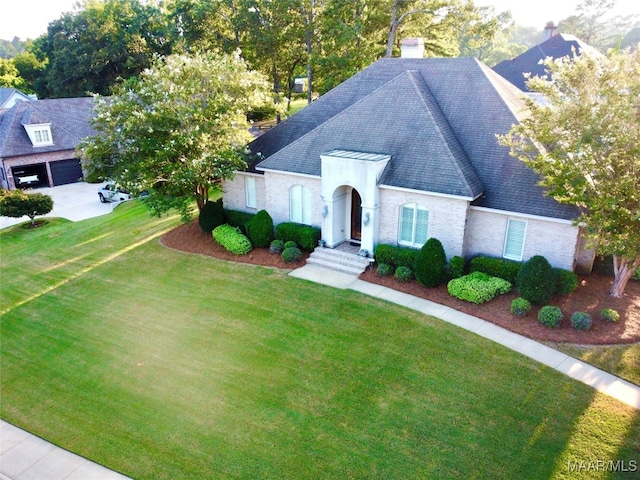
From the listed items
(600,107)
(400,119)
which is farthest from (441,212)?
(600,107)

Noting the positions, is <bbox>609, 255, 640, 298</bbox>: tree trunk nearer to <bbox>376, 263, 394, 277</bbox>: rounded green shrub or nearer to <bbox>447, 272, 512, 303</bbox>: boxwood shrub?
<bbox>447, 272, 512, 303</bbox>: boxwood shrub

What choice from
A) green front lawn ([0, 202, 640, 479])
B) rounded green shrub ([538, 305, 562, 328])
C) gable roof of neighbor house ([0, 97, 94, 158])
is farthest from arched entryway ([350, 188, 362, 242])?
gable roof of neighbor house ([0, 97, 94, 158])

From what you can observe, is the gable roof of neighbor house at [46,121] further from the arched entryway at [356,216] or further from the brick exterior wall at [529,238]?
the brick exterior wall at [529,238]

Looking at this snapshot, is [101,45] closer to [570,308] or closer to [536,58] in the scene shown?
[536,58]

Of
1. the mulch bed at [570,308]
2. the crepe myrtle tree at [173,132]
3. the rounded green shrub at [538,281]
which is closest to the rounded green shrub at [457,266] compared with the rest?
the mulch bed at [570,308]

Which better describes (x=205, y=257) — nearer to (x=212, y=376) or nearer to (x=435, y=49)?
(x=212, y=376)
